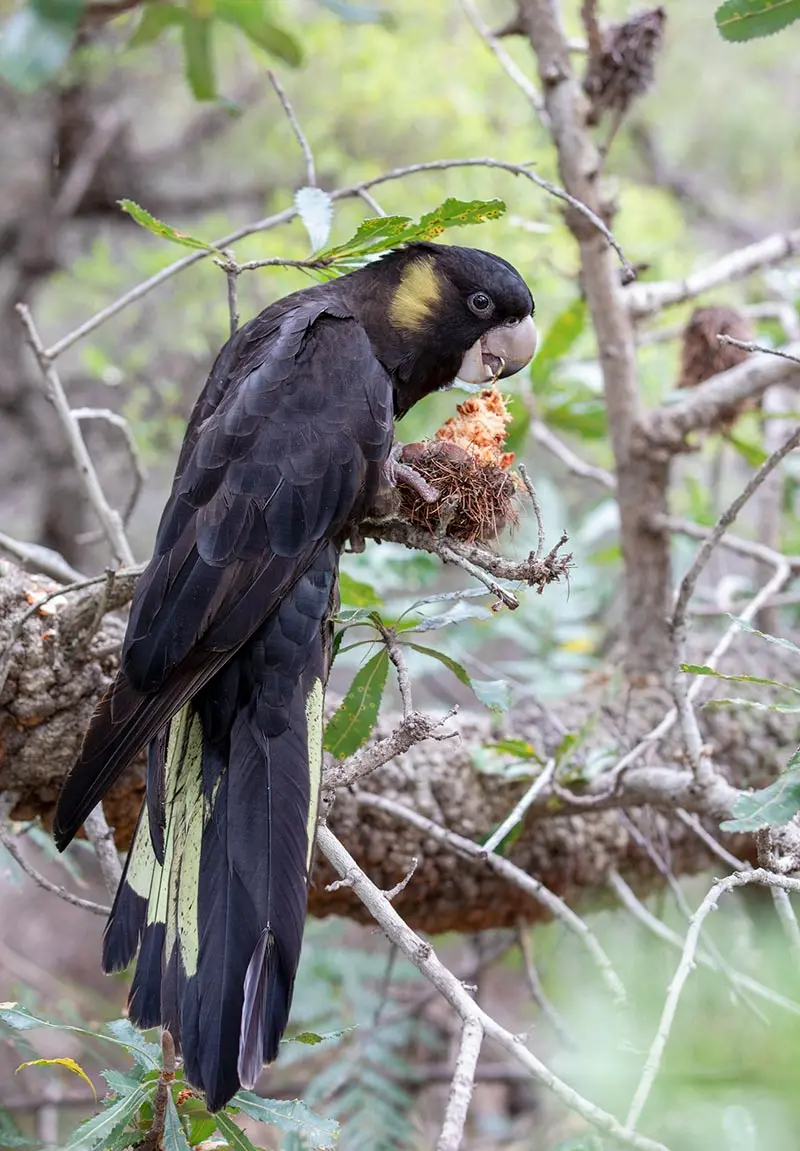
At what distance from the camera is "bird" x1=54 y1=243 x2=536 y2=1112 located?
38.5 inches

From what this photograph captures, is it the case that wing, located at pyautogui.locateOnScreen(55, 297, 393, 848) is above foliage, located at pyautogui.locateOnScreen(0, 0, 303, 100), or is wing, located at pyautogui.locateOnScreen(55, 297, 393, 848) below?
below

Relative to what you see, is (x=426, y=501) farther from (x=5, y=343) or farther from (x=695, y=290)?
(x=5, y=343)

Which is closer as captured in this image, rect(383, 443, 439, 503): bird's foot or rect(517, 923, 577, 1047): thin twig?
rect(383, 443, 439, 503): bird's foot

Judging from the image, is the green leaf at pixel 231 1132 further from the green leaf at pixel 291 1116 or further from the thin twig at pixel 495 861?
the thin twig at pixel 495 861

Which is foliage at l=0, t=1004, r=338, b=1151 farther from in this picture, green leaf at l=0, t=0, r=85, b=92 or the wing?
green leaf at l=0, t=0, r=85, b=92

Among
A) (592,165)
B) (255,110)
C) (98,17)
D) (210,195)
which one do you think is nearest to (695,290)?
(592,165)

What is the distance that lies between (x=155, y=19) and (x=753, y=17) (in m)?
1.29

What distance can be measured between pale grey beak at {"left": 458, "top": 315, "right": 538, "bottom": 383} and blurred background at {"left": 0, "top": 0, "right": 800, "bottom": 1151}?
0.08 m

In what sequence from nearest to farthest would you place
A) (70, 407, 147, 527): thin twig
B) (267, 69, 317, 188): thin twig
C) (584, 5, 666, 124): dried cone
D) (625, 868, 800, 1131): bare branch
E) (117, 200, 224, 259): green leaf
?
1. (625, 868, 800, 1131): bare branch
2. (117, 200, 224, 259): green leaf
3. (267, 69, 317, 188): thin twig
4. (70, 407, 147, 527): thin twig
5. (584, 5, 666, 124): dried cone

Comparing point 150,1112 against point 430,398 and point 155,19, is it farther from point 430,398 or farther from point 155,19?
point 155,19

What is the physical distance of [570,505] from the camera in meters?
3.61

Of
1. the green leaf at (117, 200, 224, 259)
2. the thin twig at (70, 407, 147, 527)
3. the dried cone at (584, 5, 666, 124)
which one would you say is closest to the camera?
the green leaf at (117, 200, 224, 259)

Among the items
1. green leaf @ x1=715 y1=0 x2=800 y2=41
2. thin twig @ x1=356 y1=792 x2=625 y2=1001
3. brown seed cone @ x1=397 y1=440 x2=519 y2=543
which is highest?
green leaf @ x1=715 y1=0 x2=800 y2=41

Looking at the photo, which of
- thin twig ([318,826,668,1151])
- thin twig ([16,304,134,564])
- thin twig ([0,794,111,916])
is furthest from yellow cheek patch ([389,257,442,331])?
thin twig ([0,794,111,916])
